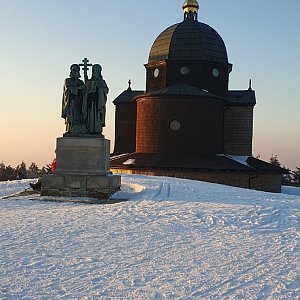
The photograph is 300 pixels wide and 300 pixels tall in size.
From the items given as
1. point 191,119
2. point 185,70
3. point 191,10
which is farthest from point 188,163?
point 191,10

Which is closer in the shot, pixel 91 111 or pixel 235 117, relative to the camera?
pixel 91 111

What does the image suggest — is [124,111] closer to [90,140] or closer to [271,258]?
[90,140]

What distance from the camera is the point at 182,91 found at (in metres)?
29.0

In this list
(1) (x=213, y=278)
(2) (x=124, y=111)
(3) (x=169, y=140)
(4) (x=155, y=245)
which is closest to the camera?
(1) (x=213, y=278)

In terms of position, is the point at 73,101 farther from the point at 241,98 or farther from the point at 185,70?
A: the point at 241,98

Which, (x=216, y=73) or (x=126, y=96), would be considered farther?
(x=126, y=96)

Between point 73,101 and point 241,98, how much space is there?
21728mm

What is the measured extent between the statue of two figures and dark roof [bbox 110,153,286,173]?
13579 mm

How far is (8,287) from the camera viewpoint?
502cm

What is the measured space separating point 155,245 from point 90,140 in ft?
21.1

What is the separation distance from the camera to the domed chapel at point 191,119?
2736 cm

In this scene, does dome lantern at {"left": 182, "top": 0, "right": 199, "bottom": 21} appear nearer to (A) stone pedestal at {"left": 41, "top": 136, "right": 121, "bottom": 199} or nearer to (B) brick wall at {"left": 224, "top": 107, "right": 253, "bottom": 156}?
(B) brick wall at {"left": 224, "top": 107, "right": 253, "bottom": 156}

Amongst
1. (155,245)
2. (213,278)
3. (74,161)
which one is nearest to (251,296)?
(213,278)

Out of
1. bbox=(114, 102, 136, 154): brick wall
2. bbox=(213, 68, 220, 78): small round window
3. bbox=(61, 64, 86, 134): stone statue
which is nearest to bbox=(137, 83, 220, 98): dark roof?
bbox=(213, 68, 220, 78): small round window
